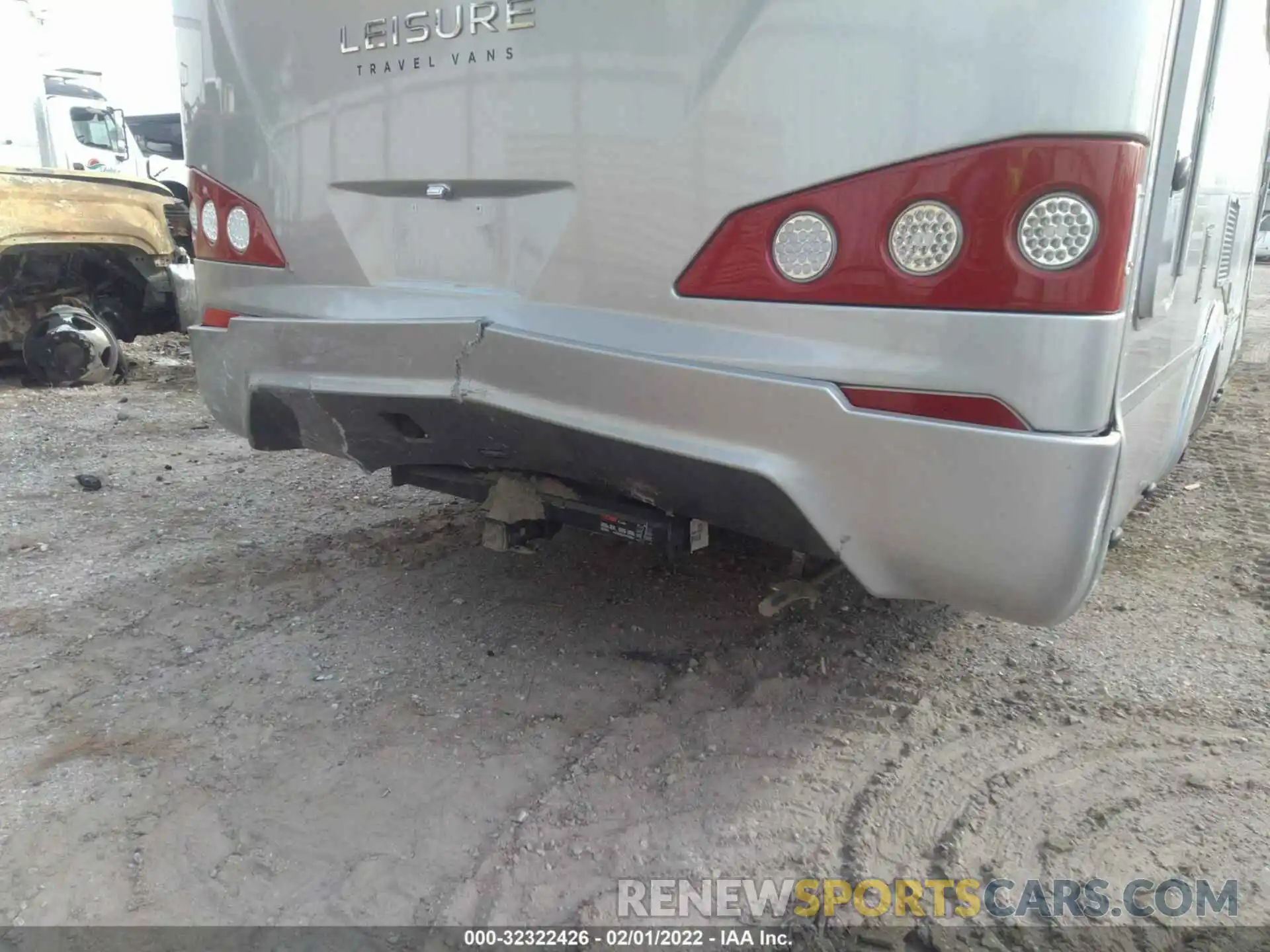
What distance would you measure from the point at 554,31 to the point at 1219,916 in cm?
252

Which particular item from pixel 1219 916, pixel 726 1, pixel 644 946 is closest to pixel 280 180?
pixel 726 1

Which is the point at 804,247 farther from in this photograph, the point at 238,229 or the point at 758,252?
the point at 238,229

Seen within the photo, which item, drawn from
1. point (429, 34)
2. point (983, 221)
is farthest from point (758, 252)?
point (429, 34)

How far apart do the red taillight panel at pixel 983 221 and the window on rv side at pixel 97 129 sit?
1594 centimetres

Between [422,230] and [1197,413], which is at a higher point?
[422,230]

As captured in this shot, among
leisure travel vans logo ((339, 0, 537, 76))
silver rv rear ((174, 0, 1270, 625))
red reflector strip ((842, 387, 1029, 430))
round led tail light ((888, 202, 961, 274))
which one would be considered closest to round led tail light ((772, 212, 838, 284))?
silver rv rear ((174, 0, 1270, 625))

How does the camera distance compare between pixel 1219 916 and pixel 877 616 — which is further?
pixel 877 616

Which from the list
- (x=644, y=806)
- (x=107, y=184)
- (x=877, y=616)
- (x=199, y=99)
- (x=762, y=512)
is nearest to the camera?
(x=762, y=512)

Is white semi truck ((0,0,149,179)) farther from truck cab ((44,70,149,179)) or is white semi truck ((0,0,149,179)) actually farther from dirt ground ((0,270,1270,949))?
dirt ground ((0,270,1270,949))

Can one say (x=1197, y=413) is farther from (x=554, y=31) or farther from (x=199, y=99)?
(x=199, y=99)

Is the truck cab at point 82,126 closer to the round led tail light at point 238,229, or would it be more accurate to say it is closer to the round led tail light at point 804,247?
the round led tail light at point 238,229

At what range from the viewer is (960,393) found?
1.83 m

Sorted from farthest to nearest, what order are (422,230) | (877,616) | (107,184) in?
(107,184), (877,616), (422,230)

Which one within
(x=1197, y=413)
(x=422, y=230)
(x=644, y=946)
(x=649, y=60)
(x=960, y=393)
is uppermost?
(x=649, y=60)
